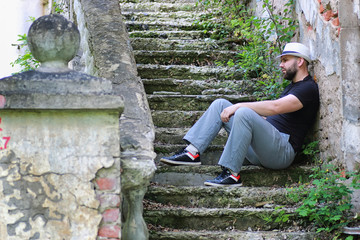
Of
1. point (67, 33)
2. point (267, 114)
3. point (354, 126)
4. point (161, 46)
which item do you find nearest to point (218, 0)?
point (161, 46)

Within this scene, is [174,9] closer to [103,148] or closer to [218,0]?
[218,0]

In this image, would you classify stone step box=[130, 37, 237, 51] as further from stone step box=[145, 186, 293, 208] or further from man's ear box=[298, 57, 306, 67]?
stone step box=[145, 186, 293, 208]

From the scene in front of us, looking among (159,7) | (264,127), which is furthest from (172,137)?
(159,7)

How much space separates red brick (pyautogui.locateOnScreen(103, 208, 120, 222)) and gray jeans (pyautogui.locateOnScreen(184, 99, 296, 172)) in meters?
1.59

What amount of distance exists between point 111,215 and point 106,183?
14 cm

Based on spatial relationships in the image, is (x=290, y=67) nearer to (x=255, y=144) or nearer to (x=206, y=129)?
(x=255, y=144)

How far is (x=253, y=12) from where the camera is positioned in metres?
6.51

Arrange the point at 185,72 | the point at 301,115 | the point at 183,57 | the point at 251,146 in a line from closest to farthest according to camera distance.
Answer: the point at 251,146 → the point at 301,115 → the point at 185,72 → the point at 183,57

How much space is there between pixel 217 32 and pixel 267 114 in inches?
104

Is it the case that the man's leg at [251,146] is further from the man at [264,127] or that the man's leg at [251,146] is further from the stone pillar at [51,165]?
the stone pillar at [51,165]

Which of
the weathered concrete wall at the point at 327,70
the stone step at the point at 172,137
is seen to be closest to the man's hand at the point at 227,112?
the stone step at the point at 172,137

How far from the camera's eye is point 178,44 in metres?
6.25

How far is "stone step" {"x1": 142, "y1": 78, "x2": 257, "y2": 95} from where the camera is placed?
5.36m

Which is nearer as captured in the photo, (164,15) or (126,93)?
(126,93)
